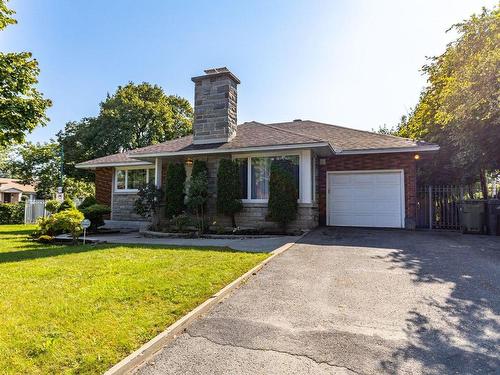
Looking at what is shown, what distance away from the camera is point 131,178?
1523 cm

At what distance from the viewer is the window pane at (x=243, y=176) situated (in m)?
11.4

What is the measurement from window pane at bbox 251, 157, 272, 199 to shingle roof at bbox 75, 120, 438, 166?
71 cm

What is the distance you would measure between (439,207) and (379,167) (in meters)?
2.95

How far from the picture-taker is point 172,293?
429 centimetres

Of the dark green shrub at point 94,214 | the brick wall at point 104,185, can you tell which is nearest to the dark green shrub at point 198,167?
the dark green shrub at point 94,214

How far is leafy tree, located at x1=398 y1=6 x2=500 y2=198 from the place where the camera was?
407 inches

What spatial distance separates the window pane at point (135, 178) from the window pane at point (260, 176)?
247 inches

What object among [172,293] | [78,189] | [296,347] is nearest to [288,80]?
[172,293]

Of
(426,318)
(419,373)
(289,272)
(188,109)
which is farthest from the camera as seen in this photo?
(188,109)

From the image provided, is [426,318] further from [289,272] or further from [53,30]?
[53,30]

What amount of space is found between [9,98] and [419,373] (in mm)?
15253

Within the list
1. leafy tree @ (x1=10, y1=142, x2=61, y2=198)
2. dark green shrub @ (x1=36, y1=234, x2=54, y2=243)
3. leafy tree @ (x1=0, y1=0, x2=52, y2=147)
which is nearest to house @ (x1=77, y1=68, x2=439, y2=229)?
dark green shrub @ (x1=36, y1=234, x2=54, y2=243)

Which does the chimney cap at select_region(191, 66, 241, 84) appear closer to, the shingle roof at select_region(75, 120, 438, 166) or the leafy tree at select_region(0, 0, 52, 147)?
the shingle roof at select_region(75, 120, 438, 166)

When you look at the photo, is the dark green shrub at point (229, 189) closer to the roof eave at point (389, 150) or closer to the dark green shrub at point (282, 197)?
the dark green shrub at point (282, 197)
